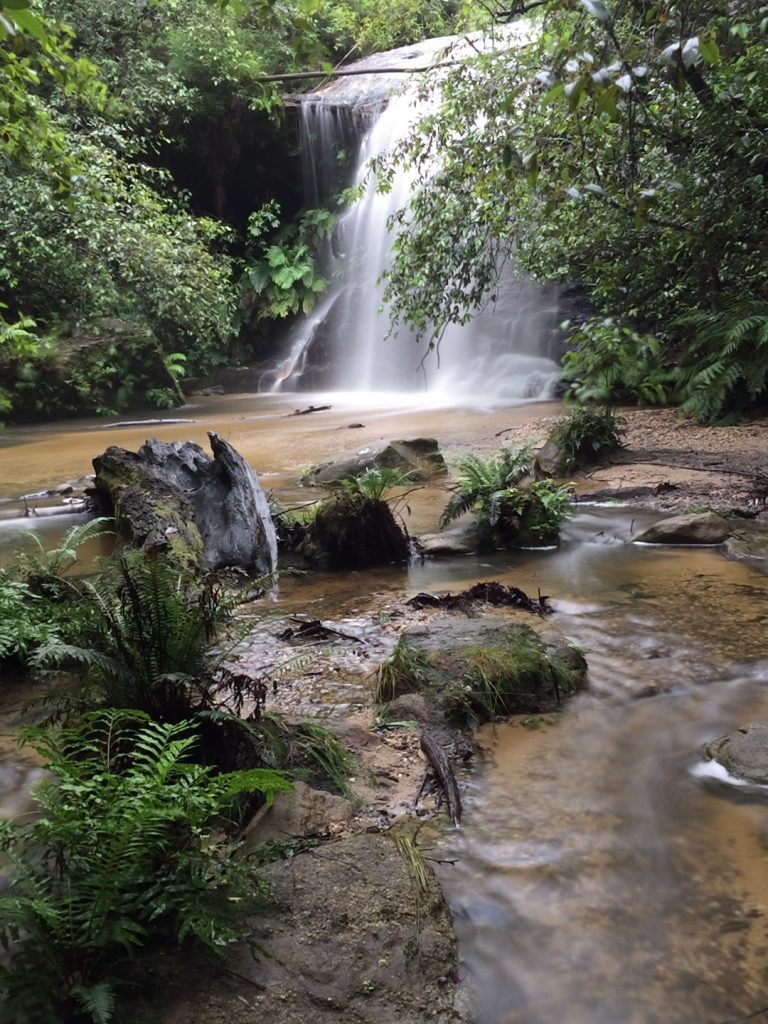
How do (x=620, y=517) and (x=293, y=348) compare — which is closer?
(x=620, y=517)

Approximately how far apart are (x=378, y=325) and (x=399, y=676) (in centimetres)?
1882

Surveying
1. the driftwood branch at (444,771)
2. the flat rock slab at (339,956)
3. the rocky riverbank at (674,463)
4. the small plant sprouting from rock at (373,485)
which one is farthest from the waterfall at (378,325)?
the flat rock slab at (339,956)

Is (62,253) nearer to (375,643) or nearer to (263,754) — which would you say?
(375,643)

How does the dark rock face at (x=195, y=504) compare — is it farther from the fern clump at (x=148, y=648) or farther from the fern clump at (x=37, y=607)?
the fern clump at (x=148, y=648)

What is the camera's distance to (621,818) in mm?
2543

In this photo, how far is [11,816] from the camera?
2.55 meters

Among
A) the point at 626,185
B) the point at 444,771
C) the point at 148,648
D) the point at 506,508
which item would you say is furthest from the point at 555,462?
the point at 148,648

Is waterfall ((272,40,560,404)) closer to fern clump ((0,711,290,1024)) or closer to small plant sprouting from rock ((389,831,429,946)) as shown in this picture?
small plant sprouting from rock ((389,831,429,946))

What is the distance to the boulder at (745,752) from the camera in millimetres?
2703

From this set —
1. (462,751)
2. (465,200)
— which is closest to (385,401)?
(465,200)

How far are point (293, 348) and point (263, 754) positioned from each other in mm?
21483

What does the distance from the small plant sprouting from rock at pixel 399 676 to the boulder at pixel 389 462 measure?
4864 millimetres

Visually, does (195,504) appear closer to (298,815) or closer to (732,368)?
(298,815)

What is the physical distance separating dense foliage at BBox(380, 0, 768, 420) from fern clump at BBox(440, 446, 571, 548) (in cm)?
92
